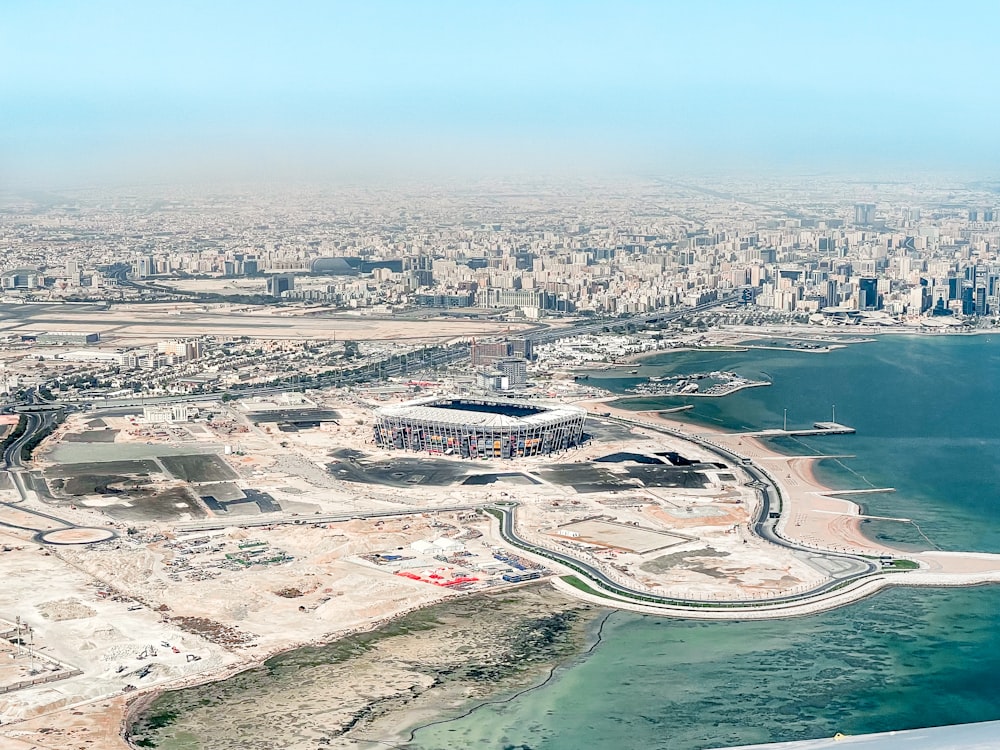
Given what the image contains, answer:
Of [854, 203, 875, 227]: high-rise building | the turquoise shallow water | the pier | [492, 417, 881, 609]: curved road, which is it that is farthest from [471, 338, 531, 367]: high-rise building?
[854, 203, 875, 227]: high-rise building

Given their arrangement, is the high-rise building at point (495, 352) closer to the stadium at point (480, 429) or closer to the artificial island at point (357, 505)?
the artificial island at point (357, 505)

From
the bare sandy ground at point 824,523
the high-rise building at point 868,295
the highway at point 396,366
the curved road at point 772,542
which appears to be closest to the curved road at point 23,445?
the highway at point 396,366

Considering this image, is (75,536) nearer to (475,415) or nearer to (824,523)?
(475,415)

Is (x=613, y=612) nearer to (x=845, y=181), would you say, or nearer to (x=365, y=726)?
(x=365, y=726)

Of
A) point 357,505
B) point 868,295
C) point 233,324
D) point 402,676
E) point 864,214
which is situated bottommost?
point 402,676

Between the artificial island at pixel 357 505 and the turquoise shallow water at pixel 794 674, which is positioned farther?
the artificial island at pixel 357 505

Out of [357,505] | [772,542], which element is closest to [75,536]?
[357,505]

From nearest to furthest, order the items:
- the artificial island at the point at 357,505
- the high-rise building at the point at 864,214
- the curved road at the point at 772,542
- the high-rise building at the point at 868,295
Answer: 1. the artificial island at the point at 357,505
2. the curved road at the point at 772,542
3. the high-rise building at the point at 868,295
4. the high-rise building at the point at 864,214

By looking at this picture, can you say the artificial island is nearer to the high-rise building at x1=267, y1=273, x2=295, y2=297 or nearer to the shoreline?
the shoreline
